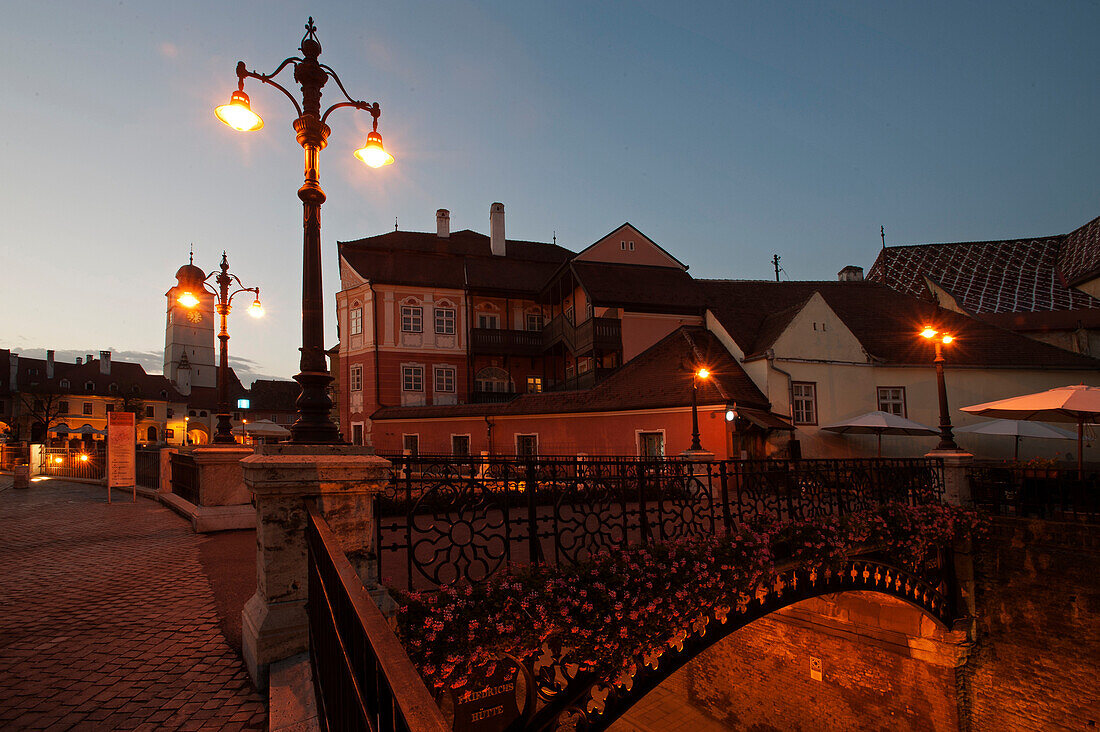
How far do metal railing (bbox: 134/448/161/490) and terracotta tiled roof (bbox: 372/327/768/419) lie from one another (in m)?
12.6

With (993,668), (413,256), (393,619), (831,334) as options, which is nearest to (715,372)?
(831,334)

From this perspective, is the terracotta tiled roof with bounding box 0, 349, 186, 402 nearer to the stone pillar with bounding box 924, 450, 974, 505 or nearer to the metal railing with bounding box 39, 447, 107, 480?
the metal railing with bounding box 39, 447, 107, 480

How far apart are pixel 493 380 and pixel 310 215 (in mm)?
27537

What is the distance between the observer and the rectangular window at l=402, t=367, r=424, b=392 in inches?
→ 1201

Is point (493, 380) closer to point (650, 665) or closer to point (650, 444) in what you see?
point (650, 444)

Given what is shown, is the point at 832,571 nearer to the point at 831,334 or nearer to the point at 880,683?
the point at 880,683

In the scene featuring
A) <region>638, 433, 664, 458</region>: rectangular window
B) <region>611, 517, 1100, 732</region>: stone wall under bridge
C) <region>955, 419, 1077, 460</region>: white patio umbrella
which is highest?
<region>955, 419, 1077, 460</region>: white patio umbrella

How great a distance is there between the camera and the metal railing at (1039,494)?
10789 mm

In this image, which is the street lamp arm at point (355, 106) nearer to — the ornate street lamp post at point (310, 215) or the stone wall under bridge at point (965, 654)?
the ornate street lamp post at point (310, 215)

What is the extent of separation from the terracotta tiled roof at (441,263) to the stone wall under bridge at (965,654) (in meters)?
24.1

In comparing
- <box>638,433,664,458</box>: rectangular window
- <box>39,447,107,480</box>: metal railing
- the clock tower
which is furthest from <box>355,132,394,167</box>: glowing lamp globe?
the clock tower

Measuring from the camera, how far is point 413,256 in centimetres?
3222

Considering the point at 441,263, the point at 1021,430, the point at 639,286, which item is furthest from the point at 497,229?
the point at 1021,430

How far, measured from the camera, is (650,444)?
19.7 metres
